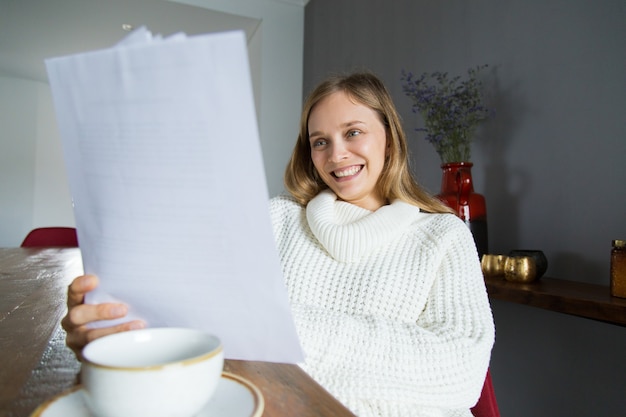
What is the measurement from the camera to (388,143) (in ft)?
3.52

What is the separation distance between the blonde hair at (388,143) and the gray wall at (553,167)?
442mm

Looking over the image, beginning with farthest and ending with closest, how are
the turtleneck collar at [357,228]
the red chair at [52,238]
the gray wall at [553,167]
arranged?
the red chair at [52,238]
the gray wall at [553,167]
the turtleneck collar at [357,228]

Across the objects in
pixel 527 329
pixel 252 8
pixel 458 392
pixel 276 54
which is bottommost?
pixel 527 329

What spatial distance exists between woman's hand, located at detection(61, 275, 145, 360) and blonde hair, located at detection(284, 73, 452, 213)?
0.68m

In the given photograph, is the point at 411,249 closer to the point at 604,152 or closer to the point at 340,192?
the point at 340,192

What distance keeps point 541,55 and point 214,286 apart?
→ 1.31m

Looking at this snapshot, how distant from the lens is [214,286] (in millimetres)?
368

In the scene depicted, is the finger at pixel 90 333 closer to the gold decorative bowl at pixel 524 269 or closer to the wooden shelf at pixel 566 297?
the wooden shelf at pixel 566 297

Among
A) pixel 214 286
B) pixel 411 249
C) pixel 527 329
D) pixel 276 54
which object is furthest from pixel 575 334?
pixel 276 54

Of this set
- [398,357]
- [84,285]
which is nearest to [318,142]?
[398,357]

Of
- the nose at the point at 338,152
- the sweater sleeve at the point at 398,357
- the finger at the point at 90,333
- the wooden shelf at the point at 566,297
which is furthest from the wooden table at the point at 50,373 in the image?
the wooden shelf at the point at 566,297

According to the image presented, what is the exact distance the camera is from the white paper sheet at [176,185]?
0.97 ft

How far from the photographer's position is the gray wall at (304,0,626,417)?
3.62 ft

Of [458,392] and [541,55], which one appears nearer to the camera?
[458,392]
